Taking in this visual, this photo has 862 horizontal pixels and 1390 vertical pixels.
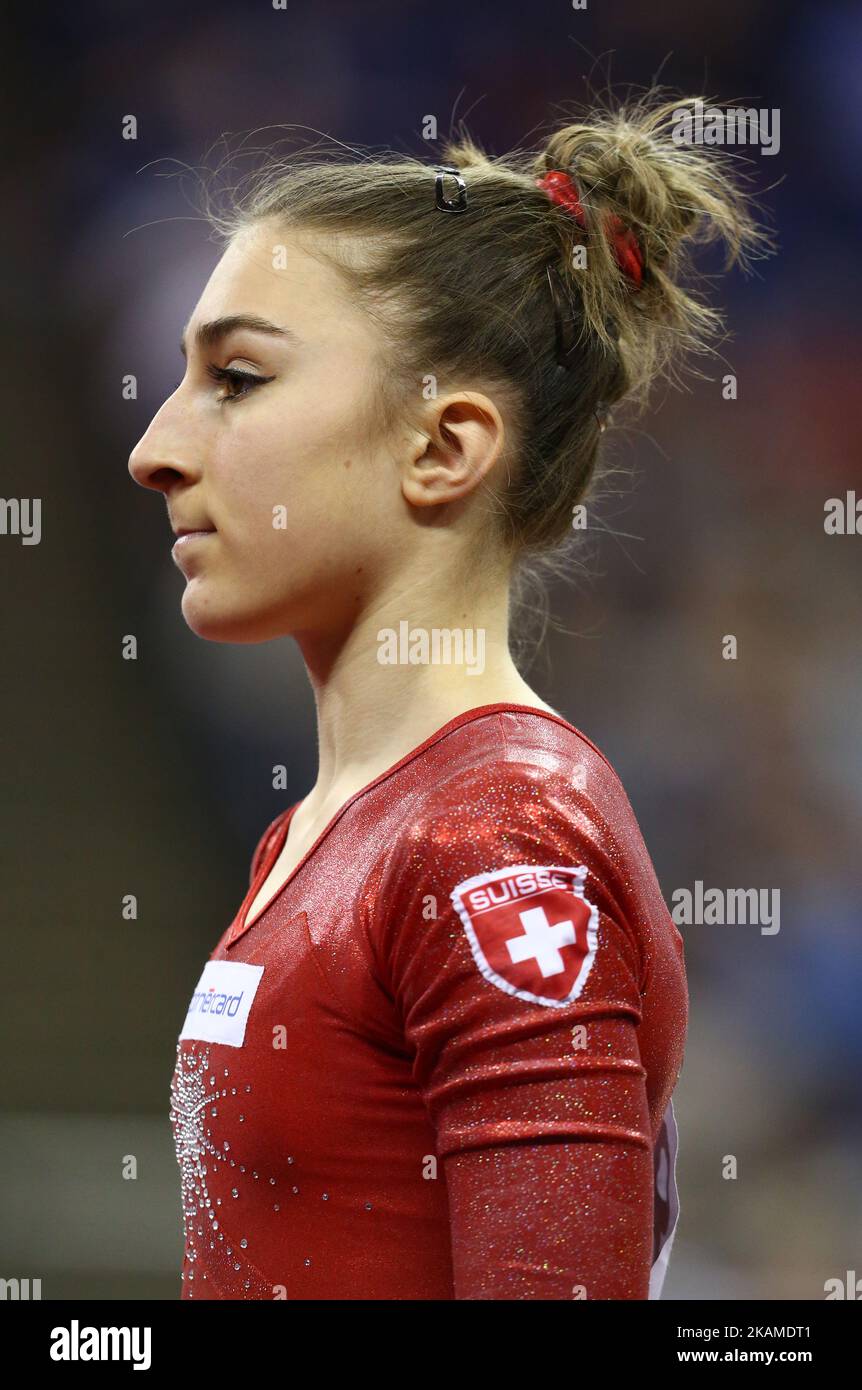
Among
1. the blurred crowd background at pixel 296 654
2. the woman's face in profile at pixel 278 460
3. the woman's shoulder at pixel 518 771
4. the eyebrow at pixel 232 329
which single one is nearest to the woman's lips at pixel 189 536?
the woman's face in profile at pixel 278 460

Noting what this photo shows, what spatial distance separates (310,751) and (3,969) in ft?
2.17

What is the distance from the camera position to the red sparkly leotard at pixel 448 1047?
666 millimetres

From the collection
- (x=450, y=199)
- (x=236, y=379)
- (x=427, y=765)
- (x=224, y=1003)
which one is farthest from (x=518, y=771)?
(x=450, y=199)

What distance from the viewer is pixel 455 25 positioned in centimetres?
242

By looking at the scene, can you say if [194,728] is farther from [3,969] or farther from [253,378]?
[253,378]

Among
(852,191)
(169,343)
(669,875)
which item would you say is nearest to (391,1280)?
(669,875)

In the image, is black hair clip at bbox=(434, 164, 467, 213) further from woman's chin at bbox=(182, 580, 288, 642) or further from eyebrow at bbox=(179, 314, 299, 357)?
woman's chin at bbox=(182, 580, 288, 642)

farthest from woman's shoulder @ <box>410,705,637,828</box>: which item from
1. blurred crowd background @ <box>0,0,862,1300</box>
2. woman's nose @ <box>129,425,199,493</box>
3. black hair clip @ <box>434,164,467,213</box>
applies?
blurred crowd background @ <box>0,0,862,1300</box>

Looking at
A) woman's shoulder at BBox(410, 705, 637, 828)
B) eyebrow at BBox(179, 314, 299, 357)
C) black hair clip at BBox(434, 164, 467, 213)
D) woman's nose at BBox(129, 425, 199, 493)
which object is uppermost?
black hair clip at BBox(434, 164, 467, 213)

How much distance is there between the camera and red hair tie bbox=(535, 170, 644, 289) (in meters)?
1.00

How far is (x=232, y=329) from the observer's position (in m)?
0.90

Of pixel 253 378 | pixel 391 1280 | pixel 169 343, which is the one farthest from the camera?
pixel 169 343

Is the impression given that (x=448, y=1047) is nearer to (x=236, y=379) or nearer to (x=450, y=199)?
(x=236, y=379)

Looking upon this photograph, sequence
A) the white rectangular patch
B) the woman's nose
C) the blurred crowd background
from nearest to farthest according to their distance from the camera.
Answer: the white rectangular patch, the woman's nose, the blurred crowd background
